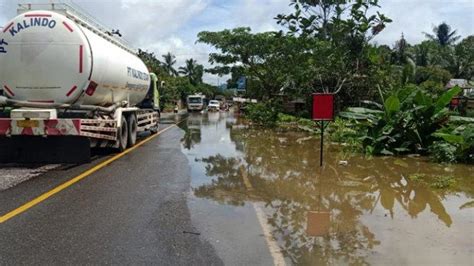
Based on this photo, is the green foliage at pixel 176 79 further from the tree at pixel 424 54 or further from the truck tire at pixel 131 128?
the truck tire at pixel 131 128

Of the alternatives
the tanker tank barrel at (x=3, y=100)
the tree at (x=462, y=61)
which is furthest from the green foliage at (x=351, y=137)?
the tree at (x=462, y=61)

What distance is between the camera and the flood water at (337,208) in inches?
218

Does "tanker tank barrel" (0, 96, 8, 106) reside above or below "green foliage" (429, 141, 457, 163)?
above

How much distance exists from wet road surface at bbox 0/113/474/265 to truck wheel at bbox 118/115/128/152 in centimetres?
226

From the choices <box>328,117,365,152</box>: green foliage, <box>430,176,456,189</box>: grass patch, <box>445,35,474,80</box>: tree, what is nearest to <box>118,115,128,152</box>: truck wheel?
<box>328,117,365,152</box>: green foliage

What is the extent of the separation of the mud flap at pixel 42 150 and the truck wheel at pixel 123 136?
238cm

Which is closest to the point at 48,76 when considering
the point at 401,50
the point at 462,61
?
the point at 401,50

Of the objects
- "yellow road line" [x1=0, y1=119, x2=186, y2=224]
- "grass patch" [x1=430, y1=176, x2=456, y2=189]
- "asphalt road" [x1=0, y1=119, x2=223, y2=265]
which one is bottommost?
"asphalt road" [x1=0, y1=119, x2=223, y2=265]

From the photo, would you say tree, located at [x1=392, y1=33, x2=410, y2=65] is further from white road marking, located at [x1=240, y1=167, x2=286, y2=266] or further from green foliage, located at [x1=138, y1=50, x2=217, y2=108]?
white road marking, located at [x1=240, y1=167, x2=286, y2=266]

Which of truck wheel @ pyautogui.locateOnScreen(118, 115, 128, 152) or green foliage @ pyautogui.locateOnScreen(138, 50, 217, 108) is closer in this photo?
truck wheel @ pyautogui.locateOnScreen(118, 115, 128, 152)

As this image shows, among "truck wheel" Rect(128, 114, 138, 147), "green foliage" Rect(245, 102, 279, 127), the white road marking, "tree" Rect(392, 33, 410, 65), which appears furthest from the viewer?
"tree" Rect(392, 33, 410, 65)

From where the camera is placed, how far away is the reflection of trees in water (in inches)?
227

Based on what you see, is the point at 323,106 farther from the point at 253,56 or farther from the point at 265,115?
the point at 253,56

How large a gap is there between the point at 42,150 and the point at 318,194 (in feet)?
22.8
